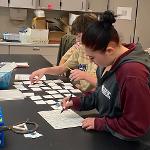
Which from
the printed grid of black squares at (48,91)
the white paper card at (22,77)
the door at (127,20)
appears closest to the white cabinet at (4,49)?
the door at (127,20)

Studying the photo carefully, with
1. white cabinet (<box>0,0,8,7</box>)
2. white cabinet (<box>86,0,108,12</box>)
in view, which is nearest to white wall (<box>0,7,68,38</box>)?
white cabinet (<box>0,0,8,7</box>)

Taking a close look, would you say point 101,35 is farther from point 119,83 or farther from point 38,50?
point 38,50

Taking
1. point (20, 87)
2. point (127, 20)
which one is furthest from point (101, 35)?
point (127, 20)

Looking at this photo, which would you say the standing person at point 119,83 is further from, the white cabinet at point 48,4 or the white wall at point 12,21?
the white wall at point 12,21

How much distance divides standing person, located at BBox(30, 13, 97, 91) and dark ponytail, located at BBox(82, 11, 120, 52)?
1.29 ft

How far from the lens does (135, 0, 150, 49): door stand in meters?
4.80

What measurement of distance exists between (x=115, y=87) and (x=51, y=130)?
1.19 feet

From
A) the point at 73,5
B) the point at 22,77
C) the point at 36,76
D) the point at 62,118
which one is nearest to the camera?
the point at 62,118

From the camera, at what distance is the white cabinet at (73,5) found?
15.1 feet

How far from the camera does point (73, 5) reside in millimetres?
4633

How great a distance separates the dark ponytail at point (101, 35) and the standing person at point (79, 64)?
0.39 meters

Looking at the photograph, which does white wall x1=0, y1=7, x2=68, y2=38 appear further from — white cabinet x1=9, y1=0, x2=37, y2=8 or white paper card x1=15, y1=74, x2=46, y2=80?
white paper card x1=15, y1=74, x2=46, y2=80

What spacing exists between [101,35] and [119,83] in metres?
0.23

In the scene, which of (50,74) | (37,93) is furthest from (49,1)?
(37,93)
